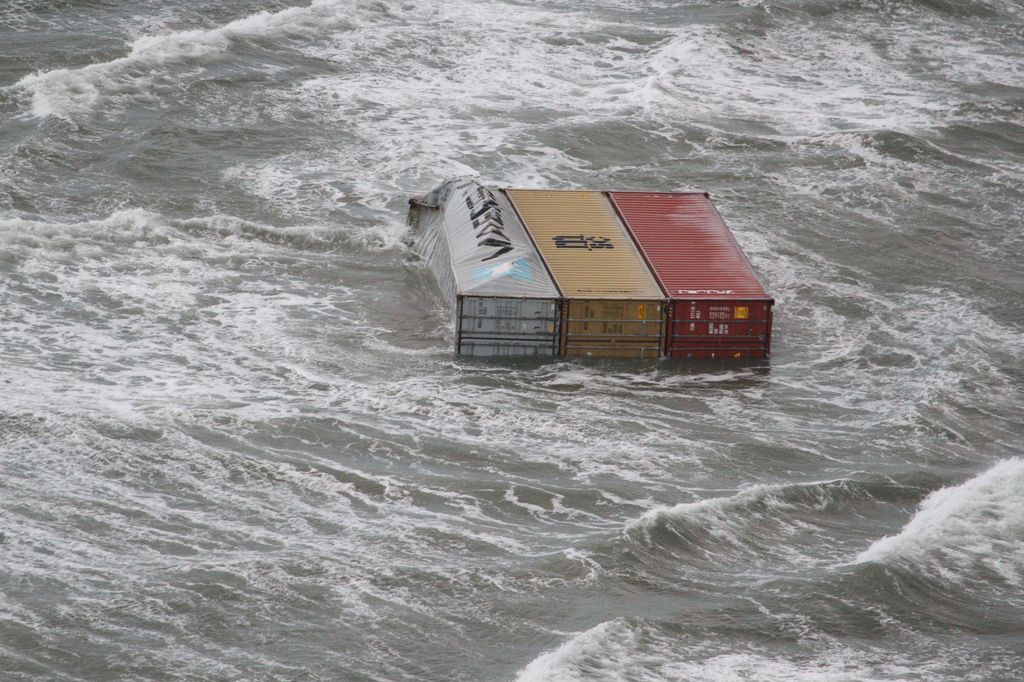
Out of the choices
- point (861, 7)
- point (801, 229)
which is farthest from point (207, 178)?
point (861, 7)

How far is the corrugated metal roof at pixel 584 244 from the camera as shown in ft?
133

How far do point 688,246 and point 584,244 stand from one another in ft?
10.7

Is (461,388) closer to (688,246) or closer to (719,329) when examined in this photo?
(719,329)

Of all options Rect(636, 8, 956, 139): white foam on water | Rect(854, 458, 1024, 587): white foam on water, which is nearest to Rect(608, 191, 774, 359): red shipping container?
Rect(854, 458, 1024, 587): white foam on water

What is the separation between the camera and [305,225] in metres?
49.6

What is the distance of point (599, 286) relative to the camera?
40500 millimetres

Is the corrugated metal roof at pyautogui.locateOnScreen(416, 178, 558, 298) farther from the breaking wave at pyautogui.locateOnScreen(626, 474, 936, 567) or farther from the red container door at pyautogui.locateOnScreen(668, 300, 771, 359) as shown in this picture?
the breaking wave at pyautogui.locateOnScreen(626, 474, 936, 567)

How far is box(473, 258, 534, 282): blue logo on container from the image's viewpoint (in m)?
39.9

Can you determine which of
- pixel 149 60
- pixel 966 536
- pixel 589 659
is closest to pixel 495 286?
pixel 966 536

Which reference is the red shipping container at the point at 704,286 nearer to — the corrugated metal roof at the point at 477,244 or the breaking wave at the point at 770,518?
the corrugated metal roof at the point at 477,244

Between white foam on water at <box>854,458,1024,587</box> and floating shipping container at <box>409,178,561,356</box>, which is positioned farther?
floating shipping container at <box>409,178,561,356</box>

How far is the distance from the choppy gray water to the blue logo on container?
2449 millimetres

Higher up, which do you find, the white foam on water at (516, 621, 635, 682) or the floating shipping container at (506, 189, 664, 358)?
the floating shipping container at (506, 189, 664, 358)

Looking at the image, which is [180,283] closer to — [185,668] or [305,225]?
[305,225]
